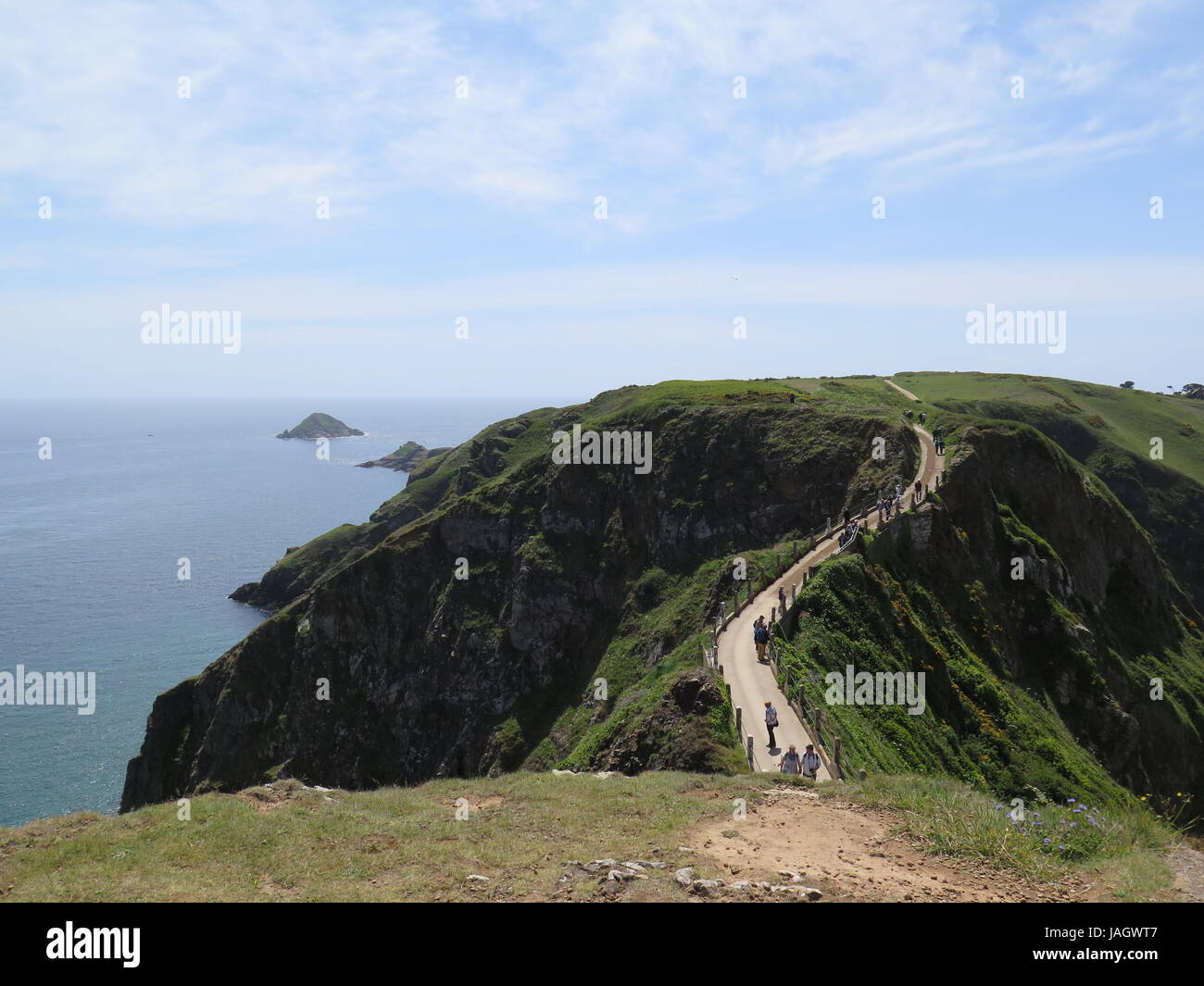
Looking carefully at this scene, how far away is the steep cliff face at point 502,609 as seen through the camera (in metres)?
59.2

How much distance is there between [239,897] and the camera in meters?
13.1

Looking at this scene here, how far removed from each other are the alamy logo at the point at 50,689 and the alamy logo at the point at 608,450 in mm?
62670

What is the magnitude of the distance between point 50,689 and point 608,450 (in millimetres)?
73395

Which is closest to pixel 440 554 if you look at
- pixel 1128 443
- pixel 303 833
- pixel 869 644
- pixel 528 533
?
pixel 528 533

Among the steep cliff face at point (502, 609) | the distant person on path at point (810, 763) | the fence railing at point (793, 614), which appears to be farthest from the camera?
the steep cliff face at point (502, 609)

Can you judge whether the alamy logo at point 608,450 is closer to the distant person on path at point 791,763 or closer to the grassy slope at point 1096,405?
the grassy slope at point 1096,405

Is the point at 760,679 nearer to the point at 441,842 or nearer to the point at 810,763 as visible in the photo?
the point at 810,763

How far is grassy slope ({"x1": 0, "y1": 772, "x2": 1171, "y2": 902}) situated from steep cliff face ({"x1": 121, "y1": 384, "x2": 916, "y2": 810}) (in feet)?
103

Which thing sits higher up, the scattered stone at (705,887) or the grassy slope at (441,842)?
the scattered stone at (705,887)

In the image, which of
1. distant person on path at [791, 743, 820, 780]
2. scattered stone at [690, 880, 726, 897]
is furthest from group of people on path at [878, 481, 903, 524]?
scattered stone at [690, 880, 726, 897]

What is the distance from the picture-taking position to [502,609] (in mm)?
69188
